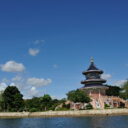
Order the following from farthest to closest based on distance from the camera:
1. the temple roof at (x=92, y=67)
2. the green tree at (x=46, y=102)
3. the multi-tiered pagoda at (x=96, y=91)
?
the temple roof at (x=92, y=67) → the multi-tiered pagoda at (x=96, y=91) → the green tree at (x=46, y=102)

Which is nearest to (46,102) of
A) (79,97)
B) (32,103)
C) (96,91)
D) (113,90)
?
(32,103)

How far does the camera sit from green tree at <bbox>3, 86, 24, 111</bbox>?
103562 mm

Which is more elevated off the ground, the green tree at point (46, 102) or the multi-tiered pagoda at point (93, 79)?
the multi-tiered pagoda at point (93, 79)

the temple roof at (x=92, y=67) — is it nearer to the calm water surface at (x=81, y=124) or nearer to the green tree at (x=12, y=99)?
the green tree at (x=12, y=99)

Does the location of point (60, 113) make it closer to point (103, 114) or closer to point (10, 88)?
point (103, 114)

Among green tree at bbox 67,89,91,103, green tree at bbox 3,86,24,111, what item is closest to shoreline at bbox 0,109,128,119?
green tree at bbox 3,86,24,111

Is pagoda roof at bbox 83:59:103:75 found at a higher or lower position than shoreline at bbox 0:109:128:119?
higher

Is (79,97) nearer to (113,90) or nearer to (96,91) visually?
(96,91)

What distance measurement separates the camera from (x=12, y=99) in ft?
346

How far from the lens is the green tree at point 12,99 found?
104 metres

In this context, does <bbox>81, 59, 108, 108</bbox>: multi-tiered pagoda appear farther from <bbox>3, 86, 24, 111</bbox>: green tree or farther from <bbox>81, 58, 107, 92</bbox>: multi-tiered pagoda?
<bbox>3, 86, 24, 111</bbox>: green tree

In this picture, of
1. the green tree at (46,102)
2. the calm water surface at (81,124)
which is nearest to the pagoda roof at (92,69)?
the green tree at (46,102)

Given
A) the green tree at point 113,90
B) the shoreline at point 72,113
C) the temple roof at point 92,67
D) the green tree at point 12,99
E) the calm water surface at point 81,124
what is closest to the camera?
the calm water surface at point 81,124

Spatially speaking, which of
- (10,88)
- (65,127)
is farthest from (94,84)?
(65,127)
